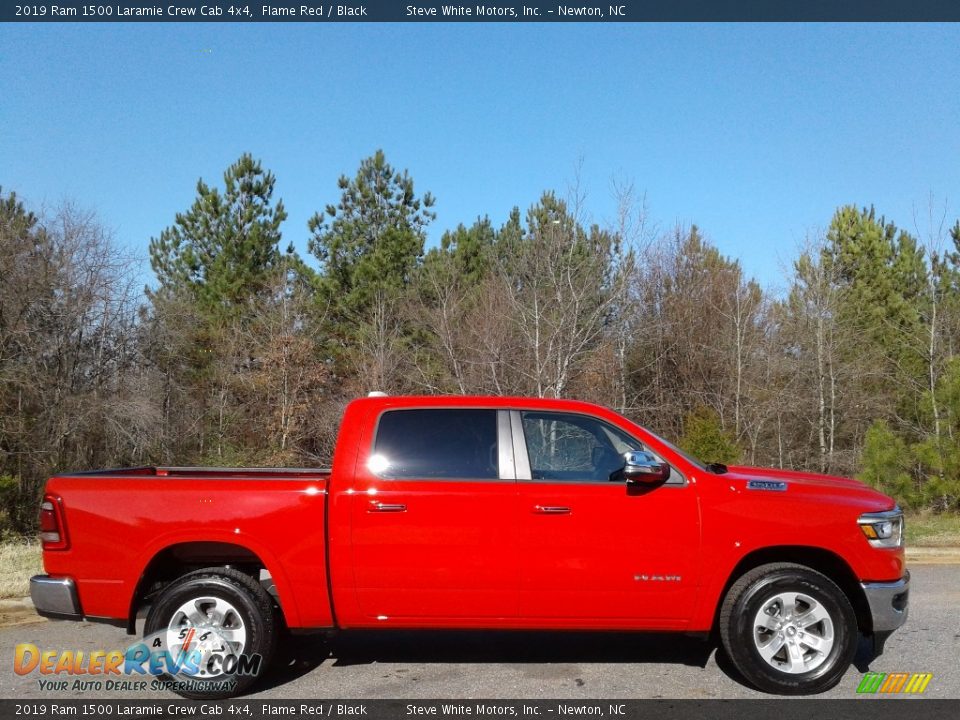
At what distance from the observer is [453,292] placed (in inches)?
1178

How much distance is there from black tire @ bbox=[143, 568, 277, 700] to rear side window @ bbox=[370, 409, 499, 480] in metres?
1.17

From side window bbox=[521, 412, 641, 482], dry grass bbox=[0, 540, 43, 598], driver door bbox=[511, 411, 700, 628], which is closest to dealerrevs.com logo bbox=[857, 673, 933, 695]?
driver door bbox=[511, 411, 700, 628]

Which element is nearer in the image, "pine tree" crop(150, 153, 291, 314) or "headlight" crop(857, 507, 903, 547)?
"headlight" crop(857, 507, 903, 547)

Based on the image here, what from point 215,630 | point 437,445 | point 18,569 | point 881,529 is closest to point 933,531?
point 881,529

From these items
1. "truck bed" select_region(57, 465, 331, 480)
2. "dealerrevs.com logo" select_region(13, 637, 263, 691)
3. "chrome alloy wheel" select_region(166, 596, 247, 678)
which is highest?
"truck bed" select_region(57, 465, 331, 480)

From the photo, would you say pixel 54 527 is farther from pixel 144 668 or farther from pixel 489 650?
pixel 489 650

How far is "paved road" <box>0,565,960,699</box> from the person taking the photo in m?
5.22

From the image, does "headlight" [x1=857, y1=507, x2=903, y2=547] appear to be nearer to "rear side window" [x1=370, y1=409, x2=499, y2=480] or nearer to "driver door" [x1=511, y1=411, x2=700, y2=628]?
"driver door" [x1=511, y1=411, x2=700, y2=628]

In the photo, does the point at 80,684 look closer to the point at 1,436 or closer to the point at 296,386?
the point at 1,436

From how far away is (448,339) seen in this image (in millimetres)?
25844

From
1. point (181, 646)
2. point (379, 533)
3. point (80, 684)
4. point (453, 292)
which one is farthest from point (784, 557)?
point (453, 292)

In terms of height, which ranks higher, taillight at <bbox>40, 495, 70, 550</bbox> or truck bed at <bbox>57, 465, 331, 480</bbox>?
truck bed at <bbox>57, 465, 331, 480</bbox>

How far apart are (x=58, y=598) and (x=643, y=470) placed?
12.4 ft

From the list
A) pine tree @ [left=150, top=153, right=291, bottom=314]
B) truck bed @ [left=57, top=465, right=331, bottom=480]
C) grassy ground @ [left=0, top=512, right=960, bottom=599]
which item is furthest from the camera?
pine tree @ [left=150, top=153, right=291, bottom=314]
